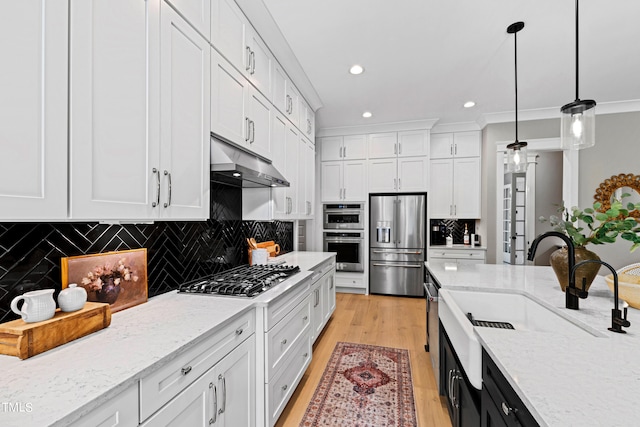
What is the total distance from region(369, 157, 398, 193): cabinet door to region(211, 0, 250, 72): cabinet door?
3.05 metres

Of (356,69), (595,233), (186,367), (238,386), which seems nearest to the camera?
(186,367)

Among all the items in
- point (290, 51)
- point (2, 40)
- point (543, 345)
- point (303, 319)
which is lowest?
point (303, 319)

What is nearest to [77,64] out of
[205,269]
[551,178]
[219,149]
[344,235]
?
[219,149]

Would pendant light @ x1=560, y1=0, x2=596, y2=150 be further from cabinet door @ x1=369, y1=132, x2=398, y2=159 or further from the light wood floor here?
cabinet door @ x1=369, y1=132, x2=398, y2=159

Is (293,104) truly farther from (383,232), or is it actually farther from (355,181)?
(383,232)

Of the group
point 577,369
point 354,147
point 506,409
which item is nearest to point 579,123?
point 577,369

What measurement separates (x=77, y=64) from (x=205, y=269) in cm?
144

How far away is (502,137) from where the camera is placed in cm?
420

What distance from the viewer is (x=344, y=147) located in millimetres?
4844

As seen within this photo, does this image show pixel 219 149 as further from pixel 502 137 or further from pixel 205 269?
pixel 502 137

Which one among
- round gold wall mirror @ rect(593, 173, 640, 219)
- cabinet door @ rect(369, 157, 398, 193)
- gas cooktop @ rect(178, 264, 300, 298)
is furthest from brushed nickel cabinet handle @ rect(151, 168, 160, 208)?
round gold wall mirror @ rect(593, 173, 640, 219)

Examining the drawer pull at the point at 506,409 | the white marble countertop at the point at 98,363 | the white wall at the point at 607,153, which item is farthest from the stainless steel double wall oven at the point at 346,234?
the drawer pull at the point at 506,409

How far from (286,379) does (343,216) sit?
10.5ft

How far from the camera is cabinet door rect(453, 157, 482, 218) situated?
4551 mm
